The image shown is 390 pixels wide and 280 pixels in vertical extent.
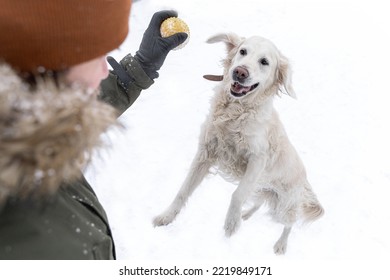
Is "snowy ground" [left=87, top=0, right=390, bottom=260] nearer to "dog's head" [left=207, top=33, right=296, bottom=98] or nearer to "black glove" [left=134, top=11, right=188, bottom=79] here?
"black glove" [left=134, top=11, right=188, bottom=79]

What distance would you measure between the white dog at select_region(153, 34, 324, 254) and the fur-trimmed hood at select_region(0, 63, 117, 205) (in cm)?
213

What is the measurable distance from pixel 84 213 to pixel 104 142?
321 mm

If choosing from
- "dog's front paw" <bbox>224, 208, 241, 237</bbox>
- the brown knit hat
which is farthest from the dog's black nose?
the brown knit hat

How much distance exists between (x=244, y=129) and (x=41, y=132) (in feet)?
8.26

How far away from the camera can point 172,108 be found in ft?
18.7

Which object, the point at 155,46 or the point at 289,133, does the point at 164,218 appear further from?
the point at 289,133

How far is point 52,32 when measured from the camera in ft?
3.83

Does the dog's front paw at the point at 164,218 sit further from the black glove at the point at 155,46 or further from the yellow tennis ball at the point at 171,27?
the yellow tennis ball at the point at 171,27

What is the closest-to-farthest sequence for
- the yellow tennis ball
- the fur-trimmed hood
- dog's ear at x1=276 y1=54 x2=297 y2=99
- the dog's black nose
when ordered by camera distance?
1. the fur-trimmed hood
2. the yellow tennis ball
3. the dog's black nose
4. dog's ear at x1=276 y1=54 x2=297 y2=99

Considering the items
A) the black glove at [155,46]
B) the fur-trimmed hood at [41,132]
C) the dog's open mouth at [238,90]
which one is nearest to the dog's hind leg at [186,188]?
the dog's open mouth at [238,90]

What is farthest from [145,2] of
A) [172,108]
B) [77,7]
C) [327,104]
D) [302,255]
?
[77,7]

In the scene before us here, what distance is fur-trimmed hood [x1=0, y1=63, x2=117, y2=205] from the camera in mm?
919

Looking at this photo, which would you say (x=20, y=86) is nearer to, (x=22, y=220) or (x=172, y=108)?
(x=22, y=220)

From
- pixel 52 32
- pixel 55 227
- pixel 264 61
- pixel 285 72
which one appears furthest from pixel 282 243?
pixel 52 32
